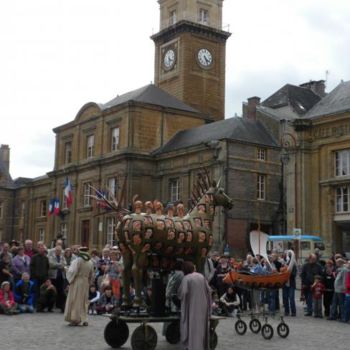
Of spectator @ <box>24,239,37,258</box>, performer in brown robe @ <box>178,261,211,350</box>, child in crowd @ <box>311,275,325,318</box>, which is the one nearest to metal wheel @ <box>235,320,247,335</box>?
performer in brown robe @ <box>178,261,211,350</box>

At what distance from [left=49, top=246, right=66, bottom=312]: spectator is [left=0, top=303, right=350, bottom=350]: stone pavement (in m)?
2.51

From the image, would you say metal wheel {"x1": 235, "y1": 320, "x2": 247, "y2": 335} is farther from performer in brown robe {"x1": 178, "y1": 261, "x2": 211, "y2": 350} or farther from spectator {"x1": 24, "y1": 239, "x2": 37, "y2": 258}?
spectator {"x1": 24, "y1": 239, "x2": 37, "y2": 258}

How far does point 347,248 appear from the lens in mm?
32375

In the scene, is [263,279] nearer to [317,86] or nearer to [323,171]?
[323,171]

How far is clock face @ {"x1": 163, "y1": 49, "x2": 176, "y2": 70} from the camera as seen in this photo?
56.4 m

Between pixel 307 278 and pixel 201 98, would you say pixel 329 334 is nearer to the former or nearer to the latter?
pixel 307 278

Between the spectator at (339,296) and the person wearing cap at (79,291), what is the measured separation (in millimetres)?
7161

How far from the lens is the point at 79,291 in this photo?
50.4ft

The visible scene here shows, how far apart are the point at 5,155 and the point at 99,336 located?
203 ft

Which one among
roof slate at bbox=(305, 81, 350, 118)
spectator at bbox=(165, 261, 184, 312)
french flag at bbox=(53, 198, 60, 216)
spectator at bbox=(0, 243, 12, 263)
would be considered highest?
roof slate at bbox=(305, 81, 350, 118)

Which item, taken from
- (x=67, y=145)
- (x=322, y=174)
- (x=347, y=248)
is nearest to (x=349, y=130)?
(x=322, y=174)

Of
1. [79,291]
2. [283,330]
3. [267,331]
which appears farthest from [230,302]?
[79,291]

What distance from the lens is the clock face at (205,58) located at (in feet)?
183

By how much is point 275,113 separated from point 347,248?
1923 centimetres
